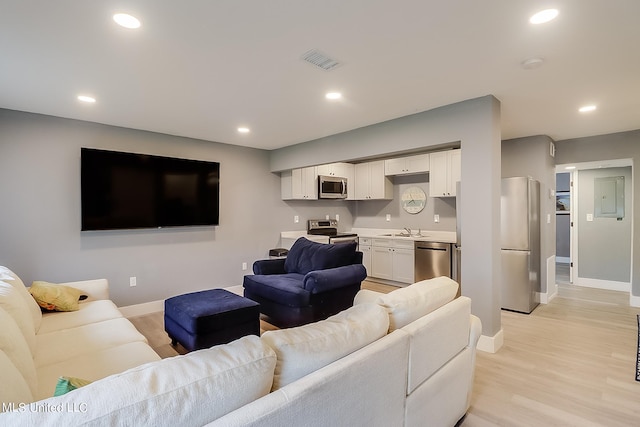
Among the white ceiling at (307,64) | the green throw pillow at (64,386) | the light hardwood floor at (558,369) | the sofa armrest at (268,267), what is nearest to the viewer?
the green throw pillow at (64,386)

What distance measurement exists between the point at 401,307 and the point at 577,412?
63.0 inches

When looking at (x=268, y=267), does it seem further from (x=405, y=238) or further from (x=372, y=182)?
(x=372, y=182)

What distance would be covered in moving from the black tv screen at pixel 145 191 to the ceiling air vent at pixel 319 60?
286cm

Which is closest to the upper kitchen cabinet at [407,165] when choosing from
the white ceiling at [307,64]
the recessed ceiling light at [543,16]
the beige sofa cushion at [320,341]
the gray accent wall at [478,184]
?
the white ceiling at [307,64]

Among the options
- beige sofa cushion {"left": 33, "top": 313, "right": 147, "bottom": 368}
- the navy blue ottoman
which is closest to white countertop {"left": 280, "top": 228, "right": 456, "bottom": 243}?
the navy blue ottoman

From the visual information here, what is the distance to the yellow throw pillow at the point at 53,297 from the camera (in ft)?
8.57

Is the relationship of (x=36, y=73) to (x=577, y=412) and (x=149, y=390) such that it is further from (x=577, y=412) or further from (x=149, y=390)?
(x=577, y=412)

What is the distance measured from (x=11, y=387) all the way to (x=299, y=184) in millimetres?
4669

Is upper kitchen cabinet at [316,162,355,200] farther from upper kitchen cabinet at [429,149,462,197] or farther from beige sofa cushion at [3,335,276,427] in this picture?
beige sofa cushion at [3,335,276,427]

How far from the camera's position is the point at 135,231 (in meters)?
4.09

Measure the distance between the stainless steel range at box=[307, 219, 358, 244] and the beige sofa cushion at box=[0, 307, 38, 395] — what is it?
459 cm

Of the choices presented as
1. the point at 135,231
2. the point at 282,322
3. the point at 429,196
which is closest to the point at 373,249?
the point at 429,196

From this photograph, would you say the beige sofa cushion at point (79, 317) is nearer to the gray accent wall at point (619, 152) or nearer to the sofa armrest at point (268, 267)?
the sofa armrest at point (268, 267)

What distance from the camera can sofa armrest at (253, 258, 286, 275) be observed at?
4.14m
